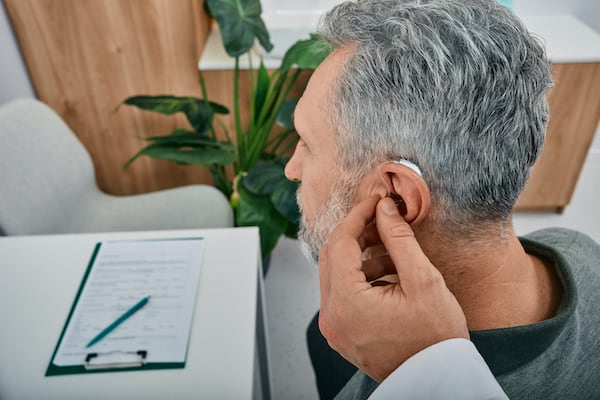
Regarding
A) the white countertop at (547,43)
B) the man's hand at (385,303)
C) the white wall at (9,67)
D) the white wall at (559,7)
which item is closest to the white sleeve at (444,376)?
the man's hand at (385,303)

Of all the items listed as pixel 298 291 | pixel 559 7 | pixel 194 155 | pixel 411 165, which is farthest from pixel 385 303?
pixel 559 7

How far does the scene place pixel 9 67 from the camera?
1759 millimetres

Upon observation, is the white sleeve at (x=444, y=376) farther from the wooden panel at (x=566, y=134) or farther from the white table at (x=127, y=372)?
the wooden panel at (x=566, y=134)

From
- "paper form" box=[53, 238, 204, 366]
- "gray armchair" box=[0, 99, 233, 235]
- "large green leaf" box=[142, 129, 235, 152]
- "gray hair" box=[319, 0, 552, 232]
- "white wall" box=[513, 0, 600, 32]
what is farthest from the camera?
"white wall" box=[513, 0, 600, 32]

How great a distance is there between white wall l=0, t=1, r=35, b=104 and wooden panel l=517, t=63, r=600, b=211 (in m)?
2.04

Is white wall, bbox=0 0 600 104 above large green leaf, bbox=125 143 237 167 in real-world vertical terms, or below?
above

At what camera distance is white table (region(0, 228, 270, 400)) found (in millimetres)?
772

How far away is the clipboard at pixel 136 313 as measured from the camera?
2.65 ft

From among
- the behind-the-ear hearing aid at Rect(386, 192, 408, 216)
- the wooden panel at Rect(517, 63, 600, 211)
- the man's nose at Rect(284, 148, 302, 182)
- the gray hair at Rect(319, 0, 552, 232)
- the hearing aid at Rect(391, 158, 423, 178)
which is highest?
the gray hair at Rect(319, 0, 552, 232)

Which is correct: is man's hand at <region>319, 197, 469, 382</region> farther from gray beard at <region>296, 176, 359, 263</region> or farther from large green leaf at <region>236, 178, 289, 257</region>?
large green leaf at <region>236, 178, 289, 257</region>

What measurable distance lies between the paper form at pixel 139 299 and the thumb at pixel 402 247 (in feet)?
1.46

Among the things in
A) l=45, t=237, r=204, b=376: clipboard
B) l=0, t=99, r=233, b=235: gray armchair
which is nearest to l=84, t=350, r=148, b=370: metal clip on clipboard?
l=45, t=237, r=204, b=376: clipboard

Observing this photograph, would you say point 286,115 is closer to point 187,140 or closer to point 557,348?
point 187,140

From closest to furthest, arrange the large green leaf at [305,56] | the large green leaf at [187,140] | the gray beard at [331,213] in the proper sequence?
the gray beard at [331,213], the large green leaf at [305,56], the large green leaf at [187,140]
